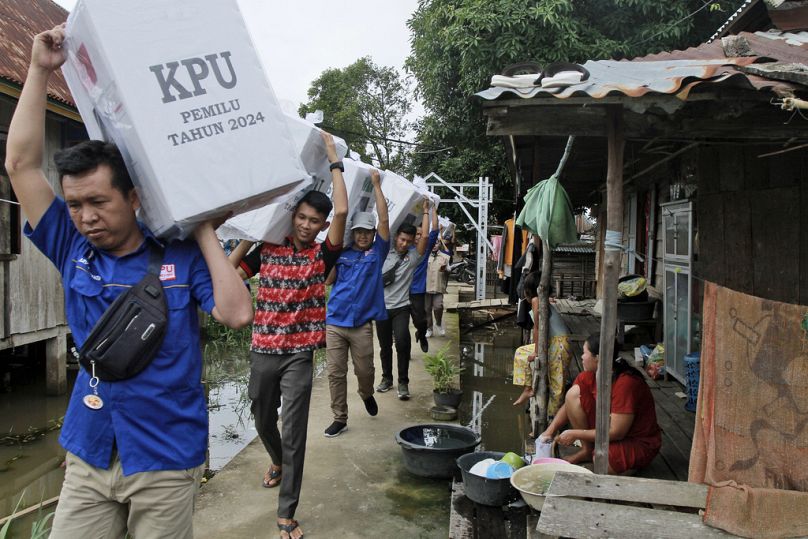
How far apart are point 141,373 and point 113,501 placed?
43 cm

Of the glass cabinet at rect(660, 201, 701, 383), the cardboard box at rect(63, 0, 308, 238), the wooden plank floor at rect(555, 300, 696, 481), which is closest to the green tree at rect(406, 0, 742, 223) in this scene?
the glass cabinet at rect(660, 201, 701, 383)

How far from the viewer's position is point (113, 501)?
6.36 feet

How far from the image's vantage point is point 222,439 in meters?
6.34

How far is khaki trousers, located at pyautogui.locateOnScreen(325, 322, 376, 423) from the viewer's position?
5090mm

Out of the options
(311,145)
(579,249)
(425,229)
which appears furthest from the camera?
(579,249)

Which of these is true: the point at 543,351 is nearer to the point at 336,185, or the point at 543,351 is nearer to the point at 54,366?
the point at 336,185

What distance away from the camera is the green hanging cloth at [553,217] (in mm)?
4430

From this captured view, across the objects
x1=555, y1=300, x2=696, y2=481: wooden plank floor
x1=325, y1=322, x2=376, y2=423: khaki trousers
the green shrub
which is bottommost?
x1=555, y1=300, x2=696, y2=481: wooden plank floor

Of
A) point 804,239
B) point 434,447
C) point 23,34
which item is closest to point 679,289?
point 804,239

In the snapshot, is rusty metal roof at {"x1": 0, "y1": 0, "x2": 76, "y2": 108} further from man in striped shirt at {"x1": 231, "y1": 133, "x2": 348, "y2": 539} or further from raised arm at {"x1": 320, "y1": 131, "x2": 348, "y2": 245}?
raised arm at {"x1": 320, "y1": 131, "x2": 348, "y2": 245}

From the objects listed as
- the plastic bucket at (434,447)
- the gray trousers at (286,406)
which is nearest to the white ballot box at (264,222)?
the gray trousers at (286,406)

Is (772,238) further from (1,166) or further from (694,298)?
(1,166)

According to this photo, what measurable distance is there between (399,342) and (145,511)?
4712 millimetres

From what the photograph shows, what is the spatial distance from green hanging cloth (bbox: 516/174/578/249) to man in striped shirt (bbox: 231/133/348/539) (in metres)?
1.55
